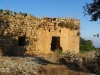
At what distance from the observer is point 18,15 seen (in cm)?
1920

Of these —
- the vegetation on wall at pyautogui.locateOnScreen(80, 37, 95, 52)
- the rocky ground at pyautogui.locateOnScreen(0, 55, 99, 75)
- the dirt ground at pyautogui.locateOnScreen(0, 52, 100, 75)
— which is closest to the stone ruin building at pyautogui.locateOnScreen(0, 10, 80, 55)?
the vegetation on wall at pyautogui.locateOnScreen(80, 37, 95, 52)

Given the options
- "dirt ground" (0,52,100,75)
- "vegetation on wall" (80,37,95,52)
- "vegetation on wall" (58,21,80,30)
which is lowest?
"dirt ground" (0,52,100,75)

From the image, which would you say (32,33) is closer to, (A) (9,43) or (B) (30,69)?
(A) (9,43)

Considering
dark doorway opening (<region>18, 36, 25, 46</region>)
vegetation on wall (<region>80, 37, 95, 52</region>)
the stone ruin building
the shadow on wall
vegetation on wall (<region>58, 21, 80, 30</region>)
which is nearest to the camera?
the shadow on wall

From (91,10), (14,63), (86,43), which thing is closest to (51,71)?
(14,63)

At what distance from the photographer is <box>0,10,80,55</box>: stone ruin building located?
733 inches

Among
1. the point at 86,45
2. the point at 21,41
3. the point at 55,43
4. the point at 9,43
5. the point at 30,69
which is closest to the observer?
the point at 30,69

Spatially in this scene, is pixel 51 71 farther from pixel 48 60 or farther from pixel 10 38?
pixel 10 38

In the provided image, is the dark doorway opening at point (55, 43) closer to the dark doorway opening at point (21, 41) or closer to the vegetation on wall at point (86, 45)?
the vegetation on wall at point (86, 45)

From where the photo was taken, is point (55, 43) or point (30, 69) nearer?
point (30, 69)

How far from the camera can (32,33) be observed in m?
19.6

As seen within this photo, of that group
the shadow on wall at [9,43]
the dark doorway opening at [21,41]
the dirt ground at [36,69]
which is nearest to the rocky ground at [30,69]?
the dirt ground at [36,69]

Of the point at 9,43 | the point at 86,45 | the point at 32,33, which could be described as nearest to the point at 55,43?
the point at 32,33

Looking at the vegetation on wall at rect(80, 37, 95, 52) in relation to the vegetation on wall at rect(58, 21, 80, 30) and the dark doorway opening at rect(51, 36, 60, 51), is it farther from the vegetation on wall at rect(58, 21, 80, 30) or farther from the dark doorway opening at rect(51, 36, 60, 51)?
the dark doorway opening at rect(51, 36, 60, 51)
